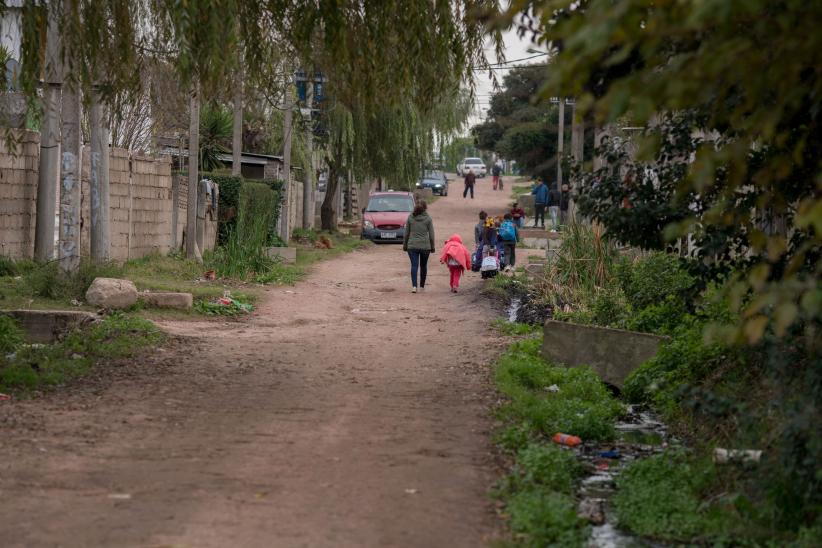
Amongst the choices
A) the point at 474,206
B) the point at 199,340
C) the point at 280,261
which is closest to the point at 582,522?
the point at 199,340

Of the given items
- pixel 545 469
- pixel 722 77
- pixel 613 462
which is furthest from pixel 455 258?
pixel 722 77

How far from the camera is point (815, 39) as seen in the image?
372 cm

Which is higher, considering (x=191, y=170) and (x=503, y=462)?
(x=191, y=170)

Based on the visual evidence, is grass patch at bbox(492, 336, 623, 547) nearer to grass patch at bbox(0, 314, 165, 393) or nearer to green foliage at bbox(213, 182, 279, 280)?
grass patch at bbox(0, 314, 165, 393)

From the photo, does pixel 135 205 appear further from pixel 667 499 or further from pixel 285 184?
pixel 667 499

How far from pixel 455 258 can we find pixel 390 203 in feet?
58.7

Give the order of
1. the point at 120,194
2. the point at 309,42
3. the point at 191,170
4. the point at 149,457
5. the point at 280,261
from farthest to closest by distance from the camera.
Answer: the point at 280,261, the point at 191,170, the point at 120,194, the point at 309,42, the point at 149,457

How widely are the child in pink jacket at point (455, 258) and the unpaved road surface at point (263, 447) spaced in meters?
6.05

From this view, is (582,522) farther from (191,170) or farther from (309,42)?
(191,170)

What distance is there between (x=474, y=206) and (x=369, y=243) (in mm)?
23783

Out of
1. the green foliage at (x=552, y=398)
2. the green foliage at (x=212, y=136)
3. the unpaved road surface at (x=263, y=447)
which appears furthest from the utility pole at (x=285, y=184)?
the green foliage at (x=552, y=398)

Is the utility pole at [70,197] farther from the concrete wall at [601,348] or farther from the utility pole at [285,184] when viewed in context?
the utility pole at [285,184]

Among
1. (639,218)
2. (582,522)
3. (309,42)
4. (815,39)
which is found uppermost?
(309,42)

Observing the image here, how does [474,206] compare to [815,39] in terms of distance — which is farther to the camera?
[474,206]
